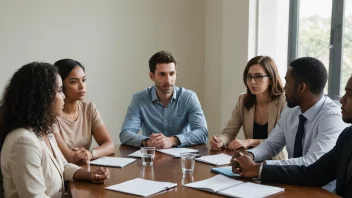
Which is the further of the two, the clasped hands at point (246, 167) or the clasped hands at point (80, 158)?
the clasped hands at point (80, 158)

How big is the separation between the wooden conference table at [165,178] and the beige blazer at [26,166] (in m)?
0.13

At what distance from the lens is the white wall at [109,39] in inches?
170

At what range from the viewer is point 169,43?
4734 mm

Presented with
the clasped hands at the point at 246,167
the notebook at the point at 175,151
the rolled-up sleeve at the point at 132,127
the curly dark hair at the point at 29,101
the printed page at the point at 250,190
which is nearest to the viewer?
the printed page at the point at 250,190

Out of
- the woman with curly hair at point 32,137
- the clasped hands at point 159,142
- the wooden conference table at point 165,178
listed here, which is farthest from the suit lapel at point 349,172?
the clasped hands at point 159,142

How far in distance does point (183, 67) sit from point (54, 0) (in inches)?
57.1

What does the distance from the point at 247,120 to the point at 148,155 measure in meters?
1.08

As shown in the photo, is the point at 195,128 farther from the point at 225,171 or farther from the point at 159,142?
the point at 225,171

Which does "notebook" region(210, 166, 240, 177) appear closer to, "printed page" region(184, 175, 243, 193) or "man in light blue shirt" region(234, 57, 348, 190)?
"printed page" region(184, 175, 243, 193)

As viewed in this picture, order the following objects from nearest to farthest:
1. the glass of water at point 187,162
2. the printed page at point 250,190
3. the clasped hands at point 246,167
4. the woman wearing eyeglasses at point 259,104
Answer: the printed page at point 250,190
the clasped hands at point 246,167
the glass of water at point 187,162
the woman wearing eyeglasses at point 259,104

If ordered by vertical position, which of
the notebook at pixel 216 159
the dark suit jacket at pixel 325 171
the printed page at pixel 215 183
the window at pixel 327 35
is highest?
the window at pixel 327 35

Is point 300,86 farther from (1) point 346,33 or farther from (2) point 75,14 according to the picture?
(2) point 75,14

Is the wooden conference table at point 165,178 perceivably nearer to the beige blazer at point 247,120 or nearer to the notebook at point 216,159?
the notebook at point 216,159

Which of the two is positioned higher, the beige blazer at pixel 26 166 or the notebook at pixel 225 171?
the beige blazer at pixel 26 166
